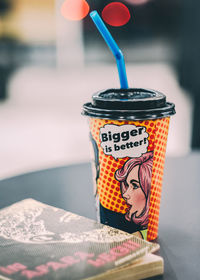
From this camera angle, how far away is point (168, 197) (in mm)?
708

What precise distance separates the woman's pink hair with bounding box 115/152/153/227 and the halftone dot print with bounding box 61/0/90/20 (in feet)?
38.1

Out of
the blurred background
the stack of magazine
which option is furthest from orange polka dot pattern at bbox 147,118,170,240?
the blurred background

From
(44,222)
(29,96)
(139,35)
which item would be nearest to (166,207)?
(44,222)

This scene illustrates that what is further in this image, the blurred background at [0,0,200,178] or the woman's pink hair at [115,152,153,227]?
the blurred background at [0,0,200,178]

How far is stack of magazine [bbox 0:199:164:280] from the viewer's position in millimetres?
402

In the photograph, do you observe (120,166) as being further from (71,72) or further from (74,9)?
(74,9)

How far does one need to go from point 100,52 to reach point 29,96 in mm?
4277

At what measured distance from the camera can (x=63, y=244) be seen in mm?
462

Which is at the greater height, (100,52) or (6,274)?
(100,52)

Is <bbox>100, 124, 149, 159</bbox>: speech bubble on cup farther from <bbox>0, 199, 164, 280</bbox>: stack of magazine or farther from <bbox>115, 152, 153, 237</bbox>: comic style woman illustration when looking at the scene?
<bbox>0, 199, 164, 280</bbox>: stack of magazine

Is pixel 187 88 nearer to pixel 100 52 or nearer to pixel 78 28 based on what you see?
pixel 100 52

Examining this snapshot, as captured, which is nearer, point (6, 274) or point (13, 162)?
point (6, 274)

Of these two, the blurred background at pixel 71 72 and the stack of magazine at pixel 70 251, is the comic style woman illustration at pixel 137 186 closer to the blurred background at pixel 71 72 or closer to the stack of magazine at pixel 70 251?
the stack of magazine at pixel 70 251

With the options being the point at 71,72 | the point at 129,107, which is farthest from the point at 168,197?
the point at 71,72
